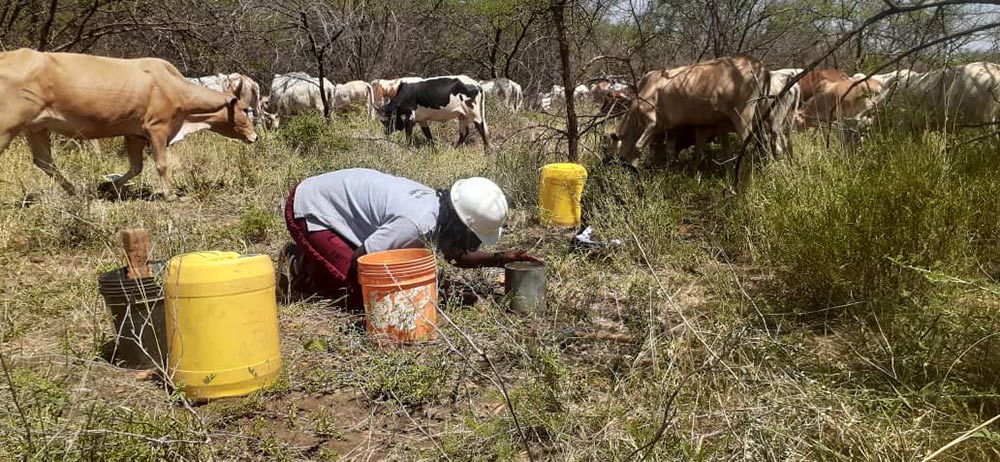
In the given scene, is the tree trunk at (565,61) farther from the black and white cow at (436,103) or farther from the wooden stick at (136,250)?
the black and white cow at (436,103)

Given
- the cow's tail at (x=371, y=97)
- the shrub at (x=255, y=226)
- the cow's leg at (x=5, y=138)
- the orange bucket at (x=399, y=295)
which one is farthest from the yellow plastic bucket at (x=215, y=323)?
the cow's tail at (x=371, y=97)

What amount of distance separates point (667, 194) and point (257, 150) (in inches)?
186

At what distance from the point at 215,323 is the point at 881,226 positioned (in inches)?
111

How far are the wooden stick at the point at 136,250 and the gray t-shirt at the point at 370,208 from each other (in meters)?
0.82

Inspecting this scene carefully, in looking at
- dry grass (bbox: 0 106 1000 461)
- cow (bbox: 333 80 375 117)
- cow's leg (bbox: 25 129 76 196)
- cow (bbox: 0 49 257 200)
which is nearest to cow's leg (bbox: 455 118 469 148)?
cow (bbox: 333 80 375 117)

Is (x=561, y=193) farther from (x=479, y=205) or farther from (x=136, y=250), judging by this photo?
(x=136, y=250)

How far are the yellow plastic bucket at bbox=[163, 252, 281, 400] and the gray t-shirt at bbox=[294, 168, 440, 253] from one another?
775mm

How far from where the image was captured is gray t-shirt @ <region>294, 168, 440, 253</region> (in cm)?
323

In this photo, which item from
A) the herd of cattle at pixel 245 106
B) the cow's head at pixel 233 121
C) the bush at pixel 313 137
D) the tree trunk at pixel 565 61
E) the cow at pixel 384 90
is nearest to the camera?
the herd of cattle at pixel 245 106

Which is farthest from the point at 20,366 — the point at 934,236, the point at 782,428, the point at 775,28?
the point at 775,28

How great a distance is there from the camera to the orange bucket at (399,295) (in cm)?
288

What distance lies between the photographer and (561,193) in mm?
5383

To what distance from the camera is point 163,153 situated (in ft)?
20.9

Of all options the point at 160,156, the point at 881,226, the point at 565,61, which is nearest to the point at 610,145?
the point at 565,61
